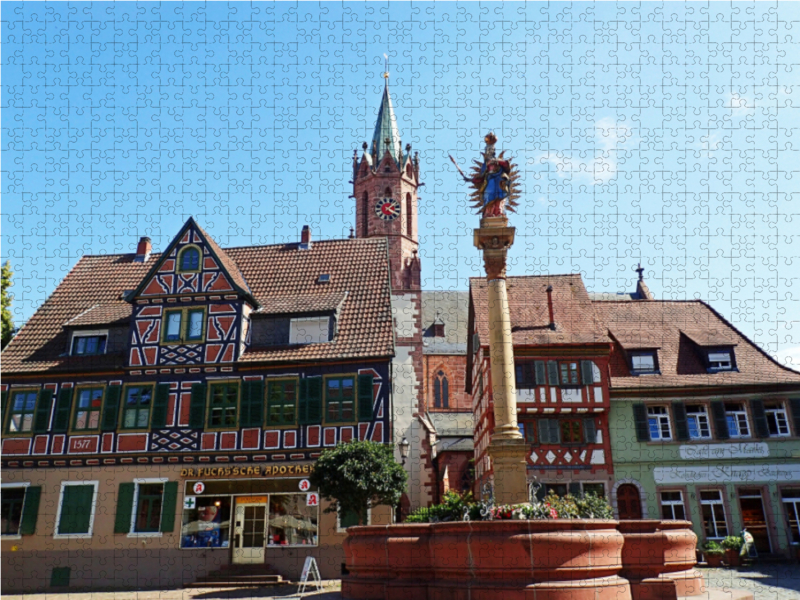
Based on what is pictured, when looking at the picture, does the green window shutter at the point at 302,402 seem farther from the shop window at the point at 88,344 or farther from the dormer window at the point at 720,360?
the dormer window at the point at 720,360

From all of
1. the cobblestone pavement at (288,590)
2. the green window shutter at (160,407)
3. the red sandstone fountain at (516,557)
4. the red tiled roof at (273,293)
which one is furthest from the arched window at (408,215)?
the red sandstone fountain at (516,557)

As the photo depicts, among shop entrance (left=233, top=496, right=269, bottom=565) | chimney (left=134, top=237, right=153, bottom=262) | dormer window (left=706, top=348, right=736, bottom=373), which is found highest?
chimney (left=134, top=237, right=153, bottom=262)

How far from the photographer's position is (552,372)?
27.7 m

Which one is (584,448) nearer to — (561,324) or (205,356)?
(561,324)

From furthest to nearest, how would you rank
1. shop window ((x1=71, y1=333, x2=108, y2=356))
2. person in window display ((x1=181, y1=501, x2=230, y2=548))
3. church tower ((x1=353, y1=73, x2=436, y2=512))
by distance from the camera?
church tower ((x1=353, y1=73, x2=436, y2=512)) → shop window ((x1=71, y1=333, x2=108, y2=356)) → person in window display ((x1=181, y1=501, x2=230, y2=548))

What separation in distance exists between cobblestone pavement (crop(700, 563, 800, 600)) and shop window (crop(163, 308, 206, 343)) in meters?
17.3

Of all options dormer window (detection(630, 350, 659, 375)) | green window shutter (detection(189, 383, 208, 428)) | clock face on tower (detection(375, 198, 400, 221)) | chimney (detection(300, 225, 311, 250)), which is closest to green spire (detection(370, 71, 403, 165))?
clock face on tower (detection(375, 198, 400, 221))

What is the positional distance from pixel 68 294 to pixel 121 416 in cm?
718

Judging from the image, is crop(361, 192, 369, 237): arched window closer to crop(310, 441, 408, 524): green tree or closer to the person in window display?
the person in window display

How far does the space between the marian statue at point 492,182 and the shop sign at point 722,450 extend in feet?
46.8

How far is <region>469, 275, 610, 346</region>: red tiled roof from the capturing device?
92.2 ft

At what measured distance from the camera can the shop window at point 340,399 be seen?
2406 cm

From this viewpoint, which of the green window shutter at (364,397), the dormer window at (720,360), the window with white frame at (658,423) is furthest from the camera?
the dormer window at (720,360)

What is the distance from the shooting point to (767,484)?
26719mm
